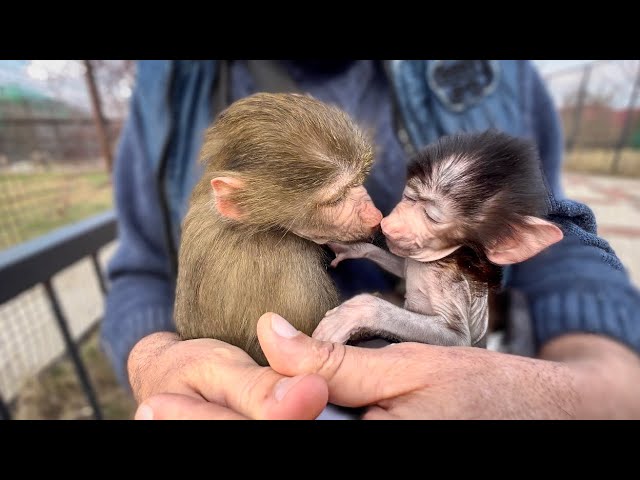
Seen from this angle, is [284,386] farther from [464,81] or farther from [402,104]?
[402,104]

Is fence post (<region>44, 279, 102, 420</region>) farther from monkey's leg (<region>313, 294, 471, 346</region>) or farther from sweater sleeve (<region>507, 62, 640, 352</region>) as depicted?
sweater sleeve (<region>507, 62, 640, 352</region>)

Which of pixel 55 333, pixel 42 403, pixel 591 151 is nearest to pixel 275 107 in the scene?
pixel 591 151

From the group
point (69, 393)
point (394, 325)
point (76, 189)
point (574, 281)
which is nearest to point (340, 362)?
point (394, 325)

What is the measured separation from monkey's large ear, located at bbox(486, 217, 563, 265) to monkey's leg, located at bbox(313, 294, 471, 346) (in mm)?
130

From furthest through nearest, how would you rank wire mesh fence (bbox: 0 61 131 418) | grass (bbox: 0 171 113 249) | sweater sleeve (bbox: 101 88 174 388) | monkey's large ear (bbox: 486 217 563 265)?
1. grass (bbox: 0 171 113 249)
2. wire mesh fence (bbox: 0 61 131 418)
3. sweater sleeve (bbox: 101 88 174 388)
4. monkey's large ear (bbox: 486 217 563 265)

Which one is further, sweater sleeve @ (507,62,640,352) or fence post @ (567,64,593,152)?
fence post @ (567,64,593,152)

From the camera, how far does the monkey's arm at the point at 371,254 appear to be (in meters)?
0.84

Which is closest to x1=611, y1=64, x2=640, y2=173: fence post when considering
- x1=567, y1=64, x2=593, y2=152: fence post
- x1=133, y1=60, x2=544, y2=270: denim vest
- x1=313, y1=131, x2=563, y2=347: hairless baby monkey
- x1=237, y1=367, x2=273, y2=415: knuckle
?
x1=567, y1=64, x2=593, y2=152: fence post

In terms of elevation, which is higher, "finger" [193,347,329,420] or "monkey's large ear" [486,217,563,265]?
"monkey's large ear" [486,217,563,265]

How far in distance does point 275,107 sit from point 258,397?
23.3 inches

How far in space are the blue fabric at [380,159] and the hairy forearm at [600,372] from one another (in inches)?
2.2

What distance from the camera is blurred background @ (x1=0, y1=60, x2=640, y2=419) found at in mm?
1133

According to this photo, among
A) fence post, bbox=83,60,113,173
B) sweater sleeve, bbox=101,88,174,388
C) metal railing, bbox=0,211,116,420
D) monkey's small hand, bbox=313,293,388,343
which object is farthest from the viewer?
metal railing, bbox=0,211,116,420

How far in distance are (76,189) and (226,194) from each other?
7.43 ft
